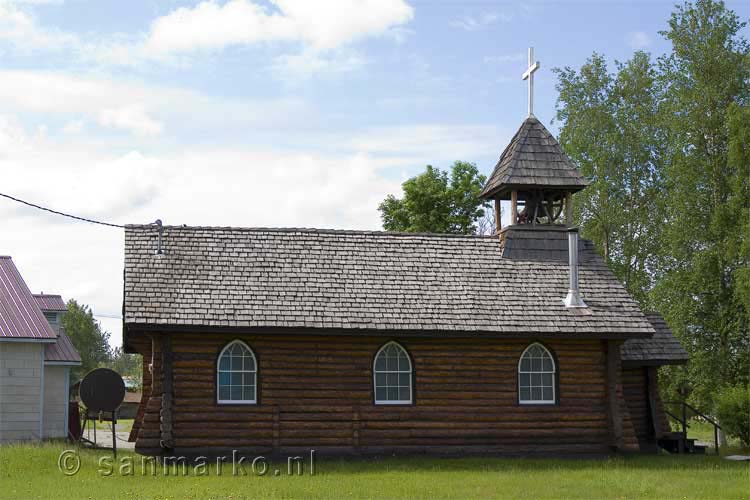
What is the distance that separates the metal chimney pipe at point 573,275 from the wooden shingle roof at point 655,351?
2321mm

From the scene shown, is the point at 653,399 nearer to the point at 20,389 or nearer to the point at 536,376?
the point at 536,376

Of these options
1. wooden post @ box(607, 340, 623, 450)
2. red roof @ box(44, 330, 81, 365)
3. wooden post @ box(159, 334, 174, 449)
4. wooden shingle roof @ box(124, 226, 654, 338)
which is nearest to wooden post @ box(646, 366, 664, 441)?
wooden post @ box(607, 340, 623, 450)

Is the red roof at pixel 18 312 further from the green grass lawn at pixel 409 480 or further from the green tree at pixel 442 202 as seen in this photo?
the green tree at pixel 442 202

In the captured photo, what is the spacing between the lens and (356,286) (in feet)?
77.7

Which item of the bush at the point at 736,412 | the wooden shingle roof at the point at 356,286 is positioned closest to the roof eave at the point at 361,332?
the wooden shingle roof at the point at 356,286

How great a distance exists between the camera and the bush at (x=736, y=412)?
28.1 metres

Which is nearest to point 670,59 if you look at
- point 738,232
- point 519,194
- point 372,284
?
point 738,232

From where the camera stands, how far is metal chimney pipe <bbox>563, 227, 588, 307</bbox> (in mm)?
24078

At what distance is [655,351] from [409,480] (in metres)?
9.61

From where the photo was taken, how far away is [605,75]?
42.2m

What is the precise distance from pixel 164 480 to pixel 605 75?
97.8ft

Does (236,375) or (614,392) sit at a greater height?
(236,375)

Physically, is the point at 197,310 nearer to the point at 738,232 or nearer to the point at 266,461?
the point at 266,461

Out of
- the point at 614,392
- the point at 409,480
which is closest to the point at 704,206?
the point at 614,392
